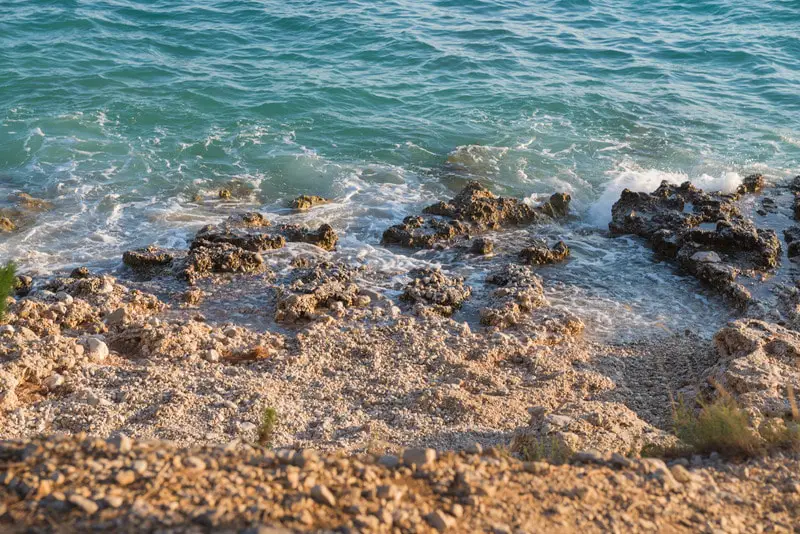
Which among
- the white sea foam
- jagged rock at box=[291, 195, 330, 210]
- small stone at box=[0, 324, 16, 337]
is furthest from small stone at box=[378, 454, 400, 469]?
the white sea foam

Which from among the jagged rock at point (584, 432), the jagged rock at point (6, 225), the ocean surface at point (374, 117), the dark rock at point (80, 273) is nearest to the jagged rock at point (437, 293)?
the ocean surface at point (374, 117)

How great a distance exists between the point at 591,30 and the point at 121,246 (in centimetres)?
1664

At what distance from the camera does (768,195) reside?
39.5 ft

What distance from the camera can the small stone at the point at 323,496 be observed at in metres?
3.67

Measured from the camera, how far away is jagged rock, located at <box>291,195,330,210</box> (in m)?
11.2

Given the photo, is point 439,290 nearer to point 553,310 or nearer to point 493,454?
point 553,310

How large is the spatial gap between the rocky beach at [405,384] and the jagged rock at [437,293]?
0.10 feet

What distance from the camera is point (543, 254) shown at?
9.75 m

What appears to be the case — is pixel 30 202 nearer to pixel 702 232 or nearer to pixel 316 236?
pixel 316 236

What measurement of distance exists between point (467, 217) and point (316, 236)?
2.33m

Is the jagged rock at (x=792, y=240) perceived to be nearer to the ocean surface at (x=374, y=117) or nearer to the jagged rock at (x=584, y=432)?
the ocean surface at (x=374, y=117)

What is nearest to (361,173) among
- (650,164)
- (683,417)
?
(650,164)

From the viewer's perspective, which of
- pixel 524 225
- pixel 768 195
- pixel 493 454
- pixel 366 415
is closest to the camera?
pixel 493 454

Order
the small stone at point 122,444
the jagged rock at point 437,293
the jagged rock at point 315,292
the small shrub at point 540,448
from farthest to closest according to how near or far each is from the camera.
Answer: the jagged rock at point 437,293 → the jagged rock at point 315,292 → the small shrub at point 540,448 → the small stone at point 122,444
